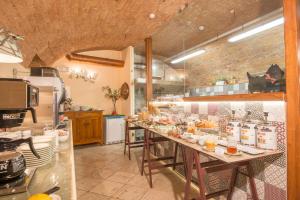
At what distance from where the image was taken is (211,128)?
7.75ft

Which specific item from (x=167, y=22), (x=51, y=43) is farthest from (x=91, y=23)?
(x=167, y=22)

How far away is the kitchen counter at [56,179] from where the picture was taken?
728 millimetres

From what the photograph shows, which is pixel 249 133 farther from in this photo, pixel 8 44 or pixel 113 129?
pixel 113 129

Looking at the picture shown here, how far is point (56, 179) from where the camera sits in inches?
34.5

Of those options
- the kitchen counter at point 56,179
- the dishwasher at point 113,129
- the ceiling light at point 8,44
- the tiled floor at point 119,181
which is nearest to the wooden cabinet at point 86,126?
the dishwasher at point 113,129

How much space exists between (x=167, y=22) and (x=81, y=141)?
3951 mm

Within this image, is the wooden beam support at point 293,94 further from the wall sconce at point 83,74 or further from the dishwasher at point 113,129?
the wall sconce at point 83,74

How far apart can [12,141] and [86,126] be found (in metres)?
4.47

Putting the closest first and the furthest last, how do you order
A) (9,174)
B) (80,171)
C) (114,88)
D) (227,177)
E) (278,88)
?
(9,174) < (278,88) < (227,177) < (80,171) < (114,88)

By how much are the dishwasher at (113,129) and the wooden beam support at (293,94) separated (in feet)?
15.1

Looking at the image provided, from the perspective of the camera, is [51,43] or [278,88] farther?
[51,43]

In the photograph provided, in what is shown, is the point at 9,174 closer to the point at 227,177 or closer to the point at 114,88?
the point at 227,177

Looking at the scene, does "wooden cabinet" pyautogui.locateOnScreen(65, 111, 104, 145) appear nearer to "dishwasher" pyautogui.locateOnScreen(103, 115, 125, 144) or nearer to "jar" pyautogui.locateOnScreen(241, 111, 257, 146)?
"dishwasher" pyautogui.locateOnScreen(103, 115, 125, 144)

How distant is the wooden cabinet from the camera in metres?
4.90
